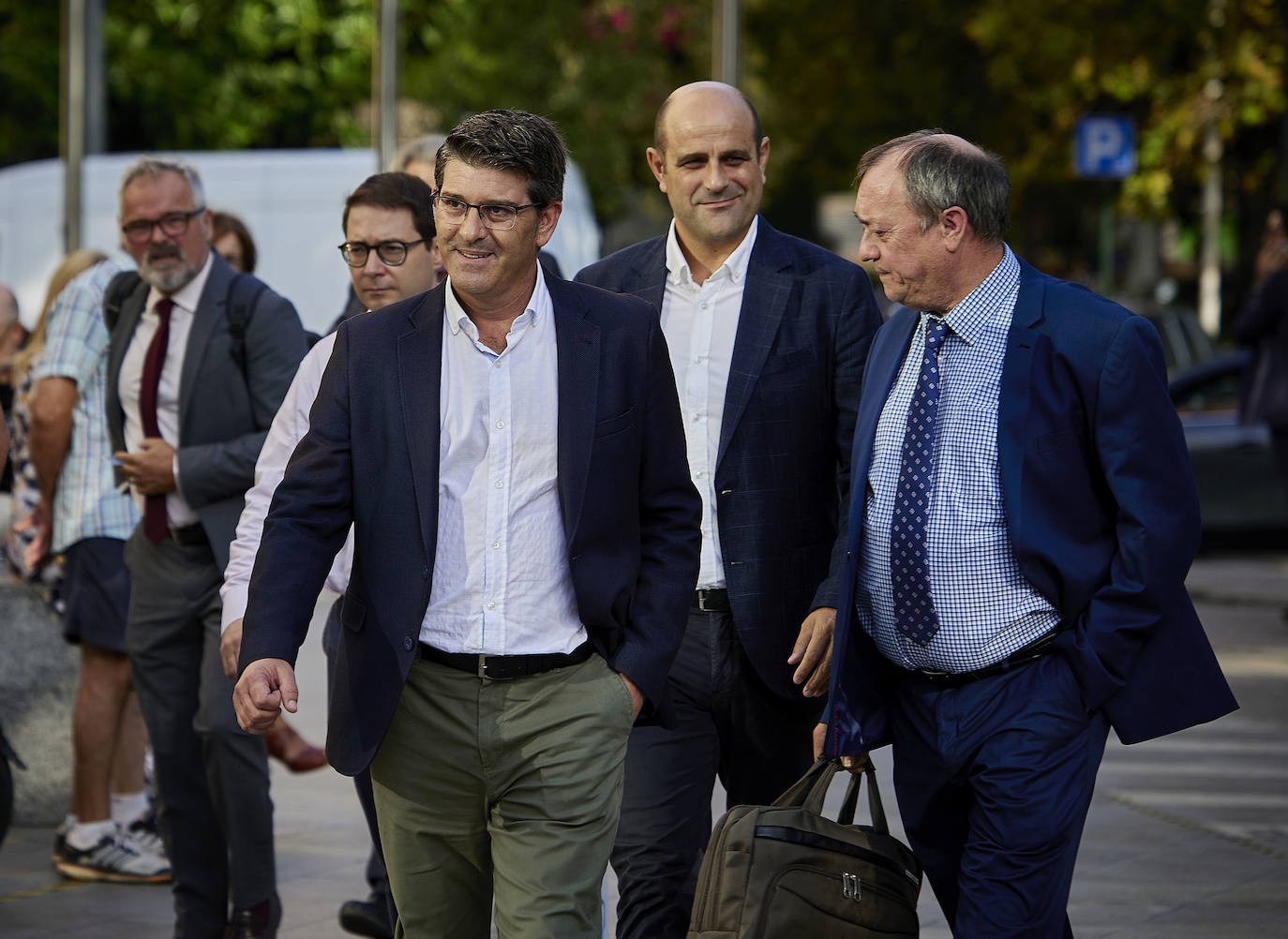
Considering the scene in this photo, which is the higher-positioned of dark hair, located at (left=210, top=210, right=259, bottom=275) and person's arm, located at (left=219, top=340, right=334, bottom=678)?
dark hair, located at (left=210, top=210, right=259, bottom=275)

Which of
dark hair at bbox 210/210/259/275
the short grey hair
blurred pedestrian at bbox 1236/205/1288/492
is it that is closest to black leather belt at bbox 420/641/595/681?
the short grey hair

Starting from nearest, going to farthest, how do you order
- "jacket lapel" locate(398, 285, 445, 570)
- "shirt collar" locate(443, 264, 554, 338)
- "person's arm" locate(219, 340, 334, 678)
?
"jacket lapel" locate(398, 285, 445, 570), "shirt collar" locate(443, 264, 554, 338), "person's arm" locate(219, 340, 334, 678)

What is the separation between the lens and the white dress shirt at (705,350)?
4.59 meters

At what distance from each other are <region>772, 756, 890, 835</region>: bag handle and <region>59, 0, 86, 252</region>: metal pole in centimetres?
1192

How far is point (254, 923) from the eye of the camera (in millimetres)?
5211

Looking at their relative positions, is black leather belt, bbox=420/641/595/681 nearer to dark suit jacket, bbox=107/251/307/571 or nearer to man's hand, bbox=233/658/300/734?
man's hand, bbox=233/658/300/734

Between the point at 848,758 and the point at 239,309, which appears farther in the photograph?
the point at 239,309

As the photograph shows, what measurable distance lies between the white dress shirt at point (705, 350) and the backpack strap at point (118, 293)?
1.76 m

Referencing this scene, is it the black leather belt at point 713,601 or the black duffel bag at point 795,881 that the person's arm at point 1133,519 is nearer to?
A: the black duffel bag at point 795,881

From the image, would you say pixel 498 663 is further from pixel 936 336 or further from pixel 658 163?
pixel 658 163

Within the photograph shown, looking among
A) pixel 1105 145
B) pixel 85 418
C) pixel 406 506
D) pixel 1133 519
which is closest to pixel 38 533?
pixel 85 418

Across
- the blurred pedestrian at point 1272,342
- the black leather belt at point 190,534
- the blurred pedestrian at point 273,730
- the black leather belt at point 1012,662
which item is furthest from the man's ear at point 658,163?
the blurred pedestrian at point 1272,342

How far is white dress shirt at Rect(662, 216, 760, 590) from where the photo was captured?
4586 mm

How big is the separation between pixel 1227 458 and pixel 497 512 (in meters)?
11.4
